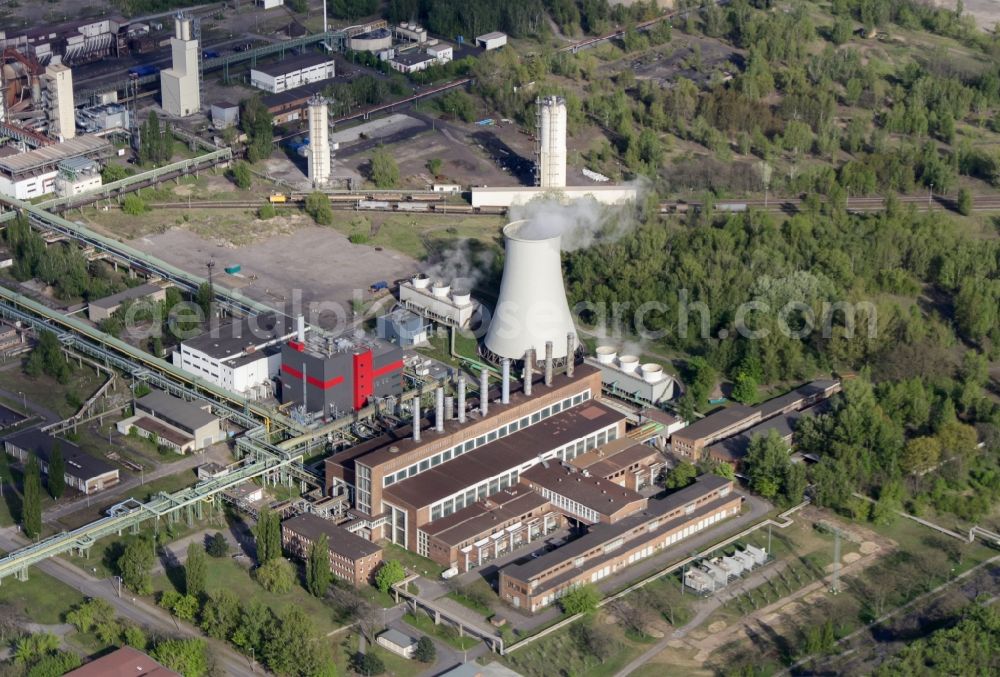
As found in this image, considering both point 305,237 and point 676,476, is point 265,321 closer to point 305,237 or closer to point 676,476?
point 305,237

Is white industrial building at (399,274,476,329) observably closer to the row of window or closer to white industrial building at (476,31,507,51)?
the row of window

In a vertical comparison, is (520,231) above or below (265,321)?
above

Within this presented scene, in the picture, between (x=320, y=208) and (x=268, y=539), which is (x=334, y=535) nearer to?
(x=268, y=539)

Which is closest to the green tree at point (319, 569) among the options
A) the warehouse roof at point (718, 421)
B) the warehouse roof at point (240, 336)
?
the warehouse roof at point (240, 336)

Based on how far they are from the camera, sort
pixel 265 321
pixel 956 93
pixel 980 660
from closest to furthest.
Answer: pixel 980 660 < pixel 265 321 < pixel 956 93

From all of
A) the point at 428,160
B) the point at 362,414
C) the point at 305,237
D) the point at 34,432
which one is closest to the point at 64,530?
the point at 34,432

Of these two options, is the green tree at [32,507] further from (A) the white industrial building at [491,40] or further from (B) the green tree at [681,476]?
(A) the white industrial building at [491,40]

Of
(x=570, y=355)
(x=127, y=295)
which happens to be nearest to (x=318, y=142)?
(x=127, y=295)
